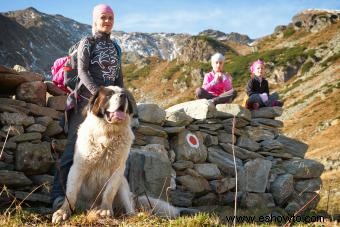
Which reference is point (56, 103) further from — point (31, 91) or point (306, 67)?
point (306, 67)

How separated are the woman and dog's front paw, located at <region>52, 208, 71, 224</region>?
57 centimetres

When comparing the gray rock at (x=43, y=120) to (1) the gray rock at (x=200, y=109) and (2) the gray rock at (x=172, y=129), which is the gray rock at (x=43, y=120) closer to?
(2) the gray rock at (x=172, y=129)

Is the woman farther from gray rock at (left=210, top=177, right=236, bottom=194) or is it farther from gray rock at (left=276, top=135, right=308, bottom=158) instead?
gray rock at (left=276, top=135, right=308, bottom=158)

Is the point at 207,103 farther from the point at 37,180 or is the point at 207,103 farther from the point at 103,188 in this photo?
the point at 103,188

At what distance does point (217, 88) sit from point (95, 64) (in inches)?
222

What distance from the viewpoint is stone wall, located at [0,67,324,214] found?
25.7 ft

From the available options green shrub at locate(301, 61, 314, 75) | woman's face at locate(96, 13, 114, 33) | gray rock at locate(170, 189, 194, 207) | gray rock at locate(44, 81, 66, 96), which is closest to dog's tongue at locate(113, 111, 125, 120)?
woman's face at locate(96, 13, 114, 33)

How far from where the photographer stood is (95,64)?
246 inches

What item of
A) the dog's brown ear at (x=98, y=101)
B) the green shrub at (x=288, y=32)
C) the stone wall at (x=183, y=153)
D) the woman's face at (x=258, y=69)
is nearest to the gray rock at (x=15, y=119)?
the stone wall at (x=183, y=153)

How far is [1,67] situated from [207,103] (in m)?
4.89

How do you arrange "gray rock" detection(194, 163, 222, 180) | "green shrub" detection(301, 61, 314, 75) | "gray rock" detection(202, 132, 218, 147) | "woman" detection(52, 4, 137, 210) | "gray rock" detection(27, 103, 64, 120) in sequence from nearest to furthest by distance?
"woman" detection(52, 4, 137, 210), "gray rock" detection(27, 103, 64, 120), "gray rock" detection(194, 163, 222, 180), "gray rock" detection(202, 132, 218, 147), "green shrub" detection(301, 61, 314, 75)

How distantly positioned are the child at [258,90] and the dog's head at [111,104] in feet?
20.2

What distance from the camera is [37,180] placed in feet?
25.8

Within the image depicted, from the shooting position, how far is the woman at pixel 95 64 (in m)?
6.13
